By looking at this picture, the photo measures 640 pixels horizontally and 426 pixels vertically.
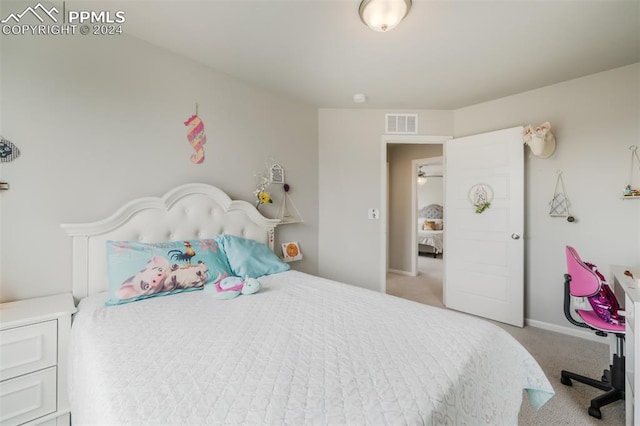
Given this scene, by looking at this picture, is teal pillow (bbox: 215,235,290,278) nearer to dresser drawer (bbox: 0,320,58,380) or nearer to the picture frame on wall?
the picture frame on wall

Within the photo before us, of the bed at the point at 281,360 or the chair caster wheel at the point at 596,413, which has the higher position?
the bed at the point at 281,360

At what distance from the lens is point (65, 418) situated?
137 centimetres

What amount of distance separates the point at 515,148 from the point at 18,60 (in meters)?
3.84

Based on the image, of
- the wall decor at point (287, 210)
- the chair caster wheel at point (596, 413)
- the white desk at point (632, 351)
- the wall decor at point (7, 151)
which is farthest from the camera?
the wall decor at point (287, 210)

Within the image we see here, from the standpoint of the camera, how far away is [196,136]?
224cm

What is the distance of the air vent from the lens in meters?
3.29

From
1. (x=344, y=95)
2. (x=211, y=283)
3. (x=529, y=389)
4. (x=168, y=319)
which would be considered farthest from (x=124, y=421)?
(x=344, y=95)

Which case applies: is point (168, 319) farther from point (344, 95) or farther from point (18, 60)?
point (344, 95)

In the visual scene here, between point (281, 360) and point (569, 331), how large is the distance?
10.1 feet

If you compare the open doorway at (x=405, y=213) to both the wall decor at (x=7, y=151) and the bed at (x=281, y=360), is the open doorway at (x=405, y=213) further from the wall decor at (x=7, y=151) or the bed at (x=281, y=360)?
the wall decor at (x=7, y=151)

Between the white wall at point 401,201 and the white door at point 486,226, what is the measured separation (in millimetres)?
1699

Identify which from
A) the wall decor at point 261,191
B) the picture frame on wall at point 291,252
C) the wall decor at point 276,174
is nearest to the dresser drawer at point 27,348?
the wall decor at point 261,191

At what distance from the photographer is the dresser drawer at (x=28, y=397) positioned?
3.94ft

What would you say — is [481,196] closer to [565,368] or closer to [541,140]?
[541,140]
